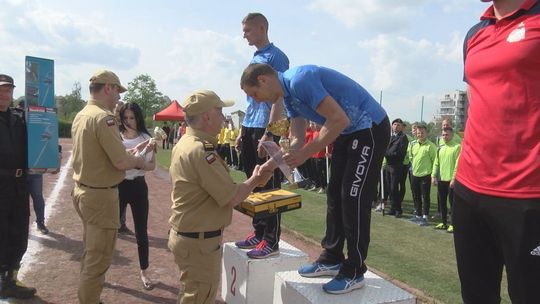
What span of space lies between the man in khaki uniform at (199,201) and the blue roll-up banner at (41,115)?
300cm

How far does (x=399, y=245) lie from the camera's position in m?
7.57

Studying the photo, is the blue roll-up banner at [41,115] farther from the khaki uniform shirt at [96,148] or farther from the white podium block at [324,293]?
the white podium block at [324,293]

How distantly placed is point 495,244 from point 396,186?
8.49 meters

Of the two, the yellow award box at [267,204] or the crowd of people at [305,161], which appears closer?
the crowd of people at [305,161]

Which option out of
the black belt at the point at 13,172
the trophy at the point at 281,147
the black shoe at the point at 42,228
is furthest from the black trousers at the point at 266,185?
the black shoe at the point at 42,228

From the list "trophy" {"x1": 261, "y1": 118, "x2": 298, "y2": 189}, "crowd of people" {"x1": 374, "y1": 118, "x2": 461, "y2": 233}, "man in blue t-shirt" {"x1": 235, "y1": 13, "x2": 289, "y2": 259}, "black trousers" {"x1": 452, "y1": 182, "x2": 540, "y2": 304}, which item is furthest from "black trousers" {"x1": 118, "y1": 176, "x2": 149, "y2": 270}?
"crowd of people" {"x1": 374, "y1": 118, "x2": 461, "y2": 233}

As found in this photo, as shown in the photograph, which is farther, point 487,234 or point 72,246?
point 72,246

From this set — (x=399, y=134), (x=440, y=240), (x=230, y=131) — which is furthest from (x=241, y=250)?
(x=230, y=131)

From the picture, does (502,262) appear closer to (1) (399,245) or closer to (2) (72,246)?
(1) (399,245)

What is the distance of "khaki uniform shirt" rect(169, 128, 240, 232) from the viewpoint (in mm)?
3305

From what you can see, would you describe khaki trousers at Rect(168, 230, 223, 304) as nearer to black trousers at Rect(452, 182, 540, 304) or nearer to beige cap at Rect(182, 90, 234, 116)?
beige cap at Rect(182, 90, 234, 116)

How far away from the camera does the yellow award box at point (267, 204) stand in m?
3.72

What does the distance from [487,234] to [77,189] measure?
3.63 m

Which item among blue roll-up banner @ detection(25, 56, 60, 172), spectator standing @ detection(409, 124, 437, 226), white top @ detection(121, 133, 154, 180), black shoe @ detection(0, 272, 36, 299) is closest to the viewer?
black shoe @ detection(0, 272, 36, 299)
